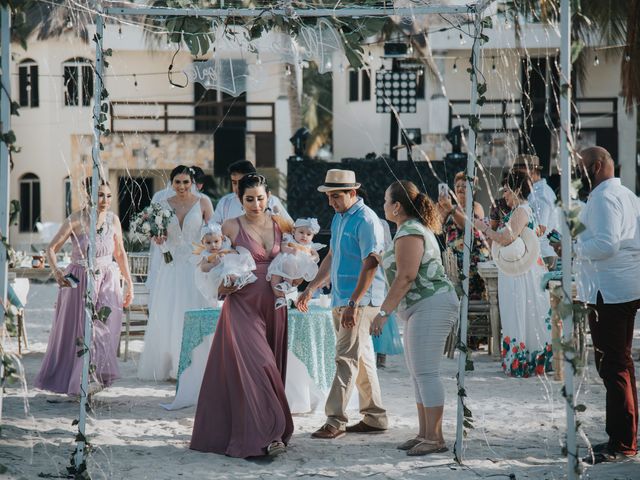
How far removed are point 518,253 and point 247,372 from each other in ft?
12.3

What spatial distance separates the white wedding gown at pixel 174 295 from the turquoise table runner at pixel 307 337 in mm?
1201

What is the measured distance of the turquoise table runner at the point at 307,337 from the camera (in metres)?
7.99

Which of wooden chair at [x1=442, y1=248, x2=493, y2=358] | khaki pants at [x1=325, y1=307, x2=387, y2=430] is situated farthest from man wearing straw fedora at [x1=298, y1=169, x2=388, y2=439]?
wooden chair at [x1=442, y1=248, x2=493, y2=358]

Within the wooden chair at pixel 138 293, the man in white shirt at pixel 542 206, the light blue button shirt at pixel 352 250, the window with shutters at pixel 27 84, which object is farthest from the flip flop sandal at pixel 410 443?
the window with shutters at pixel 27 84

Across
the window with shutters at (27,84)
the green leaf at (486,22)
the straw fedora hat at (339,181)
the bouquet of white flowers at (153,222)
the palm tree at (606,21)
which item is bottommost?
the bouquet of white flowers at (153,222)

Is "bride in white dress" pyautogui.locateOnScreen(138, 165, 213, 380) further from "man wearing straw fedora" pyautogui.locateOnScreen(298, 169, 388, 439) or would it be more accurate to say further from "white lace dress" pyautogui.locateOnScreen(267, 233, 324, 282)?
"white lace dress" pyautogui.locateOnScreen(267, 233, 324, 282)

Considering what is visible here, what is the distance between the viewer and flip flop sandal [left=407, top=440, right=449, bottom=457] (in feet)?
21.5

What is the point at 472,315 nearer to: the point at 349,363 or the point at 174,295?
the point at 174,295

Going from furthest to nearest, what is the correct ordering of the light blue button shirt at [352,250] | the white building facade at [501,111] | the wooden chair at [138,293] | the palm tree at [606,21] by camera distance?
the white building facade at [501,111] → the wooden chair at [138,293] → the light blue button shirt at [352,250] → the palm tree at [606,21]

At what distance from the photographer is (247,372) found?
665cm

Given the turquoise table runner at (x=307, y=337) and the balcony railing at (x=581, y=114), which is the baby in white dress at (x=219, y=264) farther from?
the balcony railing at (x=581, y=114)

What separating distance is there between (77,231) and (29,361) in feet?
9.77

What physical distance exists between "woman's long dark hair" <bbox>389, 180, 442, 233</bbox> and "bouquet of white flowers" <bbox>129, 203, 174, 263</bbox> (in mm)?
3284

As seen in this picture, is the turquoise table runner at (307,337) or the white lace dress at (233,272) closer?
the white lace dress at (233,272)
